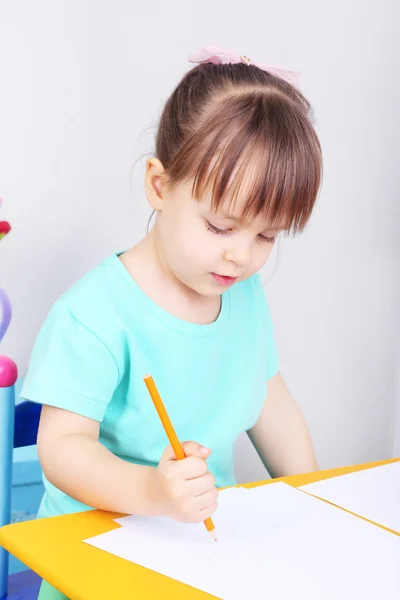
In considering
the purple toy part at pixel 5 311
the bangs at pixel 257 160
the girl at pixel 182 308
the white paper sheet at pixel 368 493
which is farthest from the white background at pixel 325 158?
the white paper sheet at pixel 368 493

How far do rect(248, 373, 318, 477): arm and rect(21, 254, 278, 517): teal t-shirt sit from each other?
0.04 m

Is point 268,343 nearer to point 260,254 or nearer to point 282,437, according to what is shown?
point 282,437

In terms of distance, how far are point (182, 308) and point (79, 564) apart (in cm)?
36

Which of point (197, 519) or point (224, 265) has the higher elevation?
point (224, 265)

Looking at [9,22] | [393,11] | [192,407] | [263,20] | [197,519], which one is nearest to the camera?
[197,519]

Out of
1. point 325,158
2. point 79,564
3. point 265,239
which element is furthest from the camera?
point 325,158

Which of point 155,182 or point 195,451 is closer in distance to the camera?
point 195,451

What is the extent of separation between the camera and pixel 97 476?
653 mm

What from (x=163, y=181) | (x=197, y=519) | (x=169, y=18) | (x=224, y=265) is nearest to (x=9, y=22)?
(x=169, y=18)

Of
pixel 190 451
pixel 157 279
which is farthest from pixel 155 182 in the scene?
pixel 190 451

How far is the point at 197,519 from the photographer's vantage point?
568mm

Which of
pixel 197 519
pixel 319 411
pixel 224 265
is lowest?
pixel 319 411

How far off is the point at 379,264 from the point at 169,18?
1.93ft

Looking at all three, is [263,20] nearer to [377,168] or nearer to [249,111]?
[377,168]
